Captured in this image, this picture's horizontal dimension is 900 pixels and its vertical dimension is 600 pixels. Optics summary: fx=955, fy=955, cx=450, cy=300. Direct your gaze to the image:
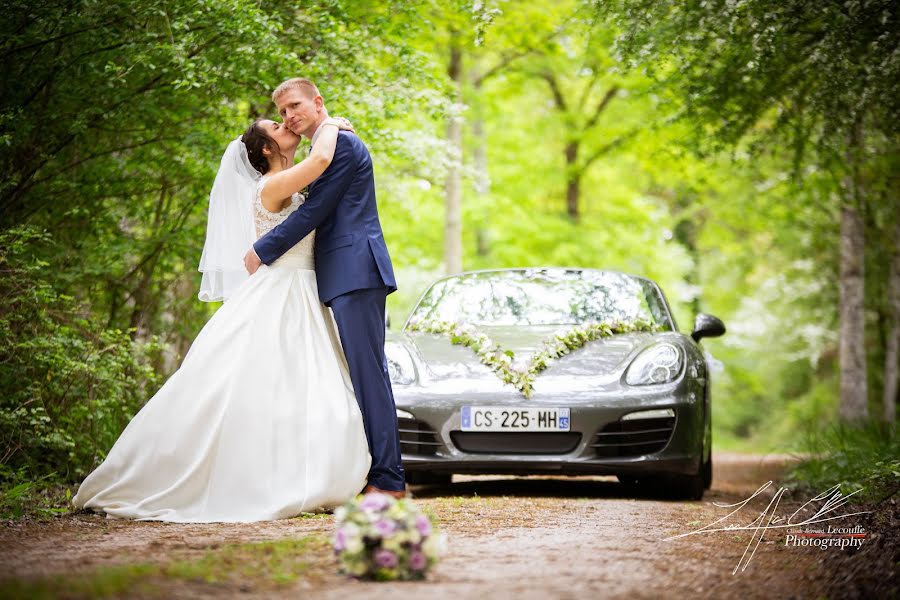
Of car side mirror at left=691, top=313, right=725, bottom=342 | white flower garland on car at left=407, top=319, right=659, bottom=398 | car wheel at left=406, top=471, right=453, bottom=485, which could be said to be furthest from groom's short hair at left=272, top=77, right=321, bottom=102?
car side mirror at left=691, top=313, right=725, bottom=342

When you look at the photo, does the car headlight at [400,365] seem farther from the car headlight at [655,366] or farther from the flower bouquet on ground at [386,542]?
the flower bouquet on ground at [386,542]

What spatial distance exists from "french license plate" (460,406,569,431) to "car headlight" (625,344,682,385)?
50 centimetres

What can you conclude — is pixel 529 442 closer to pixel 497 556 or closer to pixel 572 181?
pixel 497 556

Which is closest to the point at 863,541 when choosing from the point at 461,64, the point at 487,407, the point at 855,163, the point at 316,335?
the point at 487,407

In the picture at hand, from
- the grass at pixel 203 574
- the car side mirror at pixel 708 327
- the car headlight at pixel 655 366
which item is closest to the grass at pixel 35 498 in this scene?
the grass at pixel 203 574

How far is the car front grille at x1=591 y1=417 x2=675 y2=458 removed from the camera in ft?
18.3

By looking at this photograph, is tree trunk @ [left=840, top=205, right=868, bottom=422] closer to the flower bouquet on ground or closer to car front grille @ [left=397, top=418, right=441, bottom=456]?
car front grille @ [left=397, top=418, right=441, bottom=456]

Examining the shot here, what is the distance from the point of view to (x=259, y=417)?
4.51 m

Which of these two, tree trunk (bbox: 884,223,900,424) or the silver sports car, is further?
tree trunk (bbox: 884,223,900,424)

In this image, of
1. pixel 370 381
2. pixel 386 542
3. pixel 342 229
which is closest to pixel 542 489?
pixel 370 381

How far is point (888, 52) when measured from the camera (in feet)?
21.3

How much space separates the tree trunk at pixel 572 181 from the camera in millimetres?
19875

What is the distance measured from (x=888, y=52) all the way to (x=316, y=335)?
4.44 m

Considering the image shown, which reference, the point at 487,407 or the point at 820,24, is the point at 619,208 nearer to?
the point at 820,24
